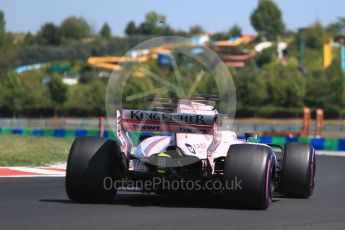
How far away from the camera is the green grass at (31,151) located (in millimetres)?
21172

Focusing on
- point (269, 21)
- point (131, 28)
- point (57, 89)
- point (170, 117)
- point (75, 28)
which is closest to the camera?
point (170, 117)

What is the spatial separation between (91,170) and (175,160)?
1.17m

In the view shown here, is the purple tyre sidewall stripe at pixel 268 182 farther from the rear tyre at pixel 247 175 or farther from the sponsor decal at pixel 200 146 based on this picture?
the sponsor decal at pixel 200 146

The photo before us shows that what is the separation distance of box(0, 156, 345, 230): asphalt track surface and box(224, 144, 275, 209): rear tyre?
6.7 inches

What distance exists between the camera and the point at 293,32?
17838 cm

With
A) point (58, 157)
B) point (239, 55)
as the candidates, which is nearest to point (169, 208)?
point (58, 157)

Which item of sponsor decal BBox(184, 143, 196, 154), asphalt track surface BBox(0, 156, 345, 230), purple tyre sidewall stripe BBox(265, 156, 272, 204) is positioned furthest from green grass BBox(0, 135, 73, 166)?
purple tyre sidewall stripe BBox(265, 156, 272, 204)

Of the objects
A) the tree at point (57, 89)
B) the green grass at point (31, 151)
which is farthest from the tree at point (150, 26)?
the green grass at point (31, 151)

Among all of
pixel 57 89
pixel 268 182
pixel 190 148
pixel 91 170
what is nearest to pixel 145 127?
pixel 190 148

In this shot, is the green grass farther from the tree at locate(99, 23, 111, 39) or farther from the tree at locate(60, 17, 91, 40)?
the tree at locate(99, 23, 111, 39)

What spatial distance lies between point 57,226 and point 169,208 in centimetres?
245

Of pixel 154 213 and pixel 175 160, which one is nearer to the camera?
pixel 154 213

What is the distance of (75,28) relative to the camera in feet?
Answer: 555

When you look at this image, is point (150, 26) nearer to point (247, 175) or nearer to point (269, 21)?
point (269, 21)
